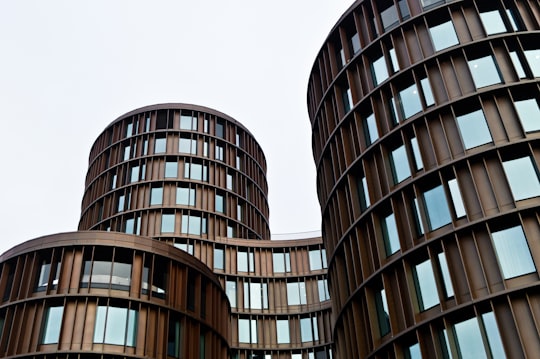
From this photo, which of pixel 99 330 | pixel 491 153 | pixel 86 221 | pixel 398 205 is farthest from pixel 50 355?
pixel 86 221

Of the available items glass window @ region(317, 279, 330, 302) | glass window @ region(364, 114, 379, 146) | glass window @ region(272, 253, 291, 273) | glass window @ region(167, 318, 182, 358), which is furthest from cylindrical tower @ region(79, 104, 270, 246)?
glass window @ region(364, 114, 379, 146)

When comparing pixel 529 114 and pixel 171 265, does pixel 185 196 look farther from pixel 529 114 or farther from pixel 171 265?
pixel 529 114

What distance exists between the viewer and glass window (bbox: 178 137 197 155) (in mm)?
64438

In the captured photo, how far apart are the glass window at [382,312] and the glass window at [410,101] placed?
9454 mm

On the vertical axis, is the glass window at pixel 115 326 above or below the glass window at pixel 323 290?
below

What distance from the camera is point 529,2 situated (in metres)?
32.9

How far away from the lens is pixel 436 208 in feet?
95.8

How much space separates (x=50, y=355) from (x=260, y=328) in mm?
26648

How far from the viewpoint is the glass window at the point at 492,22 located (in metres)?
32.6

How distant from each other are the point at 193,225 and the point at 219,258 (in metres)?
4.10

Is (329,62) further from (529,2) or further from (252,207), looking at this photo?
(252,207)

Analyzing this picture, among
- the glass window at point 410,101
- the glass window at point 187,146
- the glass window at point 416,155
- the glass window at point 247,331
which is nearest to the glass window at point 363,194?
the glass window at point 416,155

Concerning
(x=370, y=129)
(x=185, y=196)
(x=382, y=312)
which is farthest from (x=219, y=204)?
(x=382, y=312)

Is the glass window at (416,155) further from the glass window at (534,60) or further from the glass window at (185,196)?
the glass window at (185,196)
